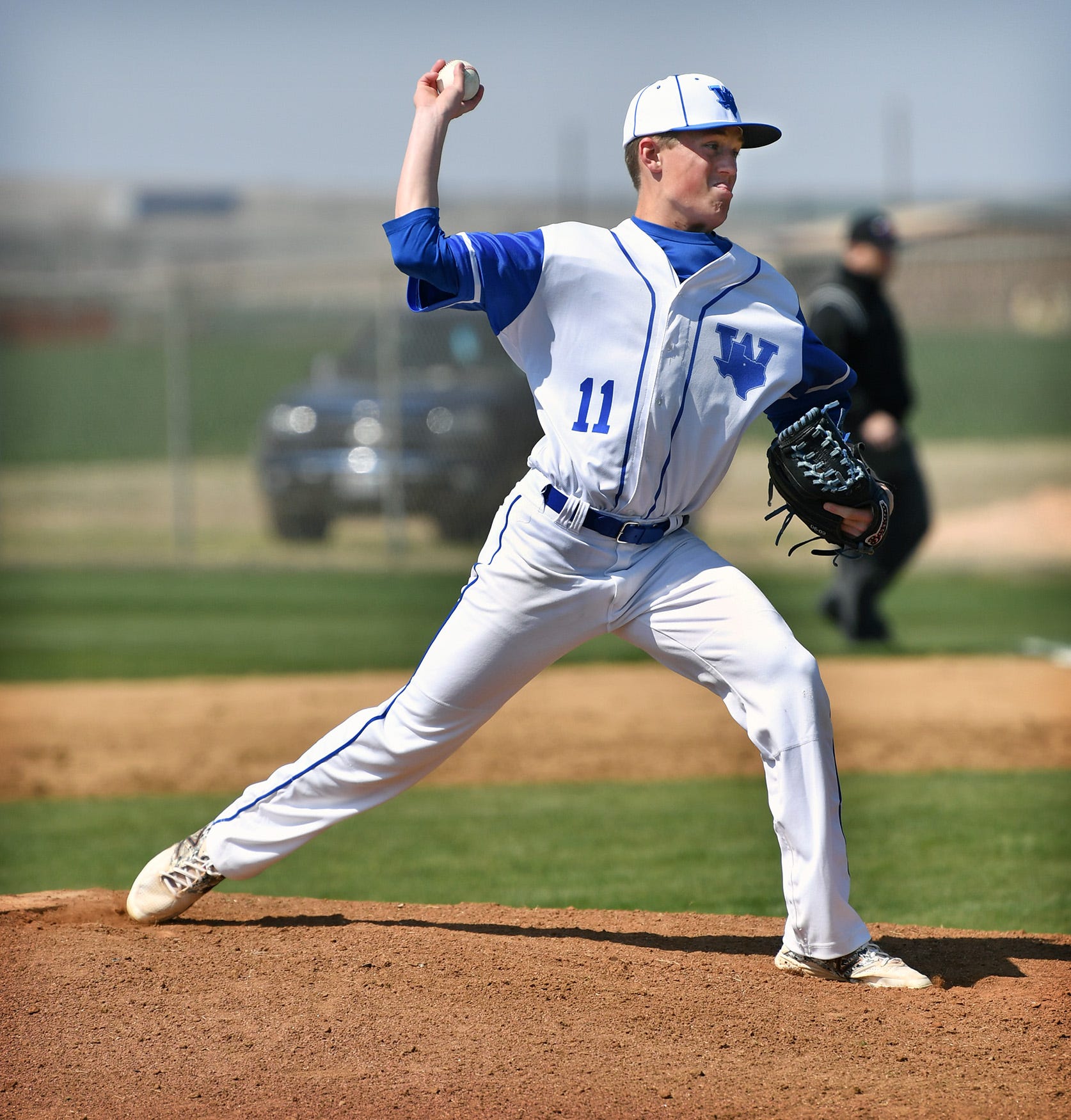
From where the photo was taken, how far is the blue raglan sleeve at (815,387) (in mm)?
3336

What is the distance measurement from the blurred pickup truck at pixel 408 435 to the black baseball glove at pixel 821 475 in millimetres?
8975

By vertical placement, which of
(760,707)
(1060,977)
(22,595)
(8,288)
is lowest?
(22,595)

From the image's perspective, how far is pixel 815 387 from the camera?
3.38 meters

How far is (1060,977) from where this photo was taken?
10.9 ft

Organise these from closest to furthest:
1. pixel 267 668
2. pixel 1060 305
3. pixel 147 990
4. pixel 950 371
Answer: pixel 147 990 → pixel 267 668 → pixel 950 371 → pixel 1060 305

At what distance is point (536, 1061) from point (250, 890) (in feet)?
7.84

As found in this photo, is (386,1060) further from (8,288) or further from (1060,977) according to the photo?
(8,288)

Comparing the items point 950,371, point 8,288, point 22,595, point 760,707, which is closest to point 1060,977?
point 760,707

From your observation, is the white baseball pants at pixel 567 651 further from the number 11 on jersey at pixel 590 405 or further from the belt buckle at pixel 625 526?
the number 11 on jersey at pixel 590 405

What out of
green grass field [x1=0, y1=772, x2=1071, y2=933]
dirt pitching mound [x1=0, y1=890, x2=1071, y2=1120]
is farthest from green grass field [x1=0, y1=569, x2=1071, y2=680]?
dirt pitching mound [x1=0, y1=890, x2=1071, y2=1120]

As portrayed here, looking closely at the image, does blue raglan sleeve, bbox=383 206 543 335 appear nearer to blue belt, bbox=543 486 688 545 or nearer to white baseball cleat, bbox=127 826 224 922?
blue belt, bbox=543 486 688 545

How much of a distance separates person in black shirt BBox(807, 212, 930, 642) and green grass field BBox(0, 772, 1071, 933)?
2.30 metres

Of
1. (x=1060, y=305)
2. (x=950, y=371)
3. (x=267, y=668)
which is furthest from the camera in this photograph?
(x=1060, y=305)

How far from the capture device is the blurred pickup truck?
41.2 feet
